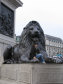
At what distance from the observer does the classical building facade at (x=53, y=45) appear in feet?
291

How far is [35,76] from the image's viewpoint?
4.20m

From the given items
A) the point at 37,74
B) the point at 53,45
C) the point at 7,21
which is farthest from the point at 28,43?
the point at 53,45

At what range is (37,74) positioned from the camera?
4.23m

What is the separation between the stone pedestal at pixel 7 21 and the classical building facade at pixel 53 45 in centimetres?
6902

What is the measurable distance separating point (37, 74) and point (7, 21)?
1200 cm

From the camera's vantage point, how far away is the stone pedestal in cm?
1472

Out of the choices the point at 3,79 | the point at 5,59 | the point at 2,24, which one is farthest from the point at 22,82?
the point at 2,24

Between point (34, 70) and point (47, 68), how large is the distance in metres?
0.39

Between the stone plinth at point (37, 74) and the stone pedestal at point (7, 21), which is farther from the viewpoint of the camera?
the stone pedestal at point (7, 21)

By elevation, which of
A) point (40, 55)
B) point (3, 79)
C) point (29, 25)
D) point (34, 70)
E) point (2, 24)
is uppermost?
point (2, 24)

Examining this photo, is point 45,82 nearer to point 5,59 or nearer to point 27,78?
point 27,78

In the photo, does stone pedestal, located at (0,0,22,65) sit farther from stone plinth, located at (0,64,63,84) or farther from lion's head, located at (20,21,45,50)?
stone plinth, located at (0,64,63,84)

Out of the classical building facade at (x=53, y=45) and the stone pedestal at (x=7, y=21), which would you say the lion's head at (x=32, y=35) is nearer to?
the stone pedestal at (x=7, y=21)

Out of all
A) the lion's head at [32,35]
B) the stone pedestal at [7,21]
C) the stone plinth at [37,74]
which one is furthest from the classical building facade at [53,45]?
the stone plinth at [37,74]
